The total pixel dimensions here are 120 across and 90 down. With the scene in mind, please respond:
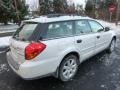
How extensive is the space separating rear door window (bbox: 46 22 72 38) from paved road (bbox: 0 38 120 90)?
3.96ft

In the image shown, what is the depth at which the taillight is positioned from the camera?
404 cm

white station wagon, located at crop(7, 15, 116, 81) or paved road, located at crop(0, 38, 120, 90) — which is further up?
white station wagon, located at crop(7, 15, 116, 81)

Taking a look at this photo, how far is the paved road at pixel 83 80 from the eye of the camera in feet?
14.8

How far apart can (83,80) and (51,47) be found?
1349mm

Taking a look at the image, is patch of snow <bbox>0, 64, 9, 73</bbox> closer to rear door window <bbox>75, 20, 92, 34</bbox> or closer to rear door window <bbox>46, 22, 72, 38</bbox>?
rear door window <bbox>46, 22, 72, 38</bbox>

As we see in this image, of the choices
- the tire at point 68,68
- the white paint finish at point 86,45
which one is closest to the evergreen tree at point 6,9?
the white paint finish at point 86,45

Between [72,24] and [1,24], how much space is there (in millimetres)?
19750

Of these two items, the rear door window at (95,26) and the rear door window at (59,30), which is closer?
the rear door window at (59,30)

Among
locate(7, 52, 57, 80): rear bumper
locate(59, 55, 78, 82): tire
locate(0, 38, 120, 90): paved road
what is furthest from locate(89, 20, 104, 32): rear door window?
locate(7, 52, 57, 80): rear bumper

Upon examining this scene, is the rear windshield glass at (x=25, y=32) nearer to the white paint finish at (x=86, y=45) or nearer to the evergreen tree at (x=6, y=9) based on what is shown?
the white paint finish at (x=86, y=45)

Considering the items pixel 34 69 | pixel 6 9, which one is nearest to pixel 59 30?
pixel 34 69

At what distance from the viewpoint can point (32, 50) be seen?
4.04m

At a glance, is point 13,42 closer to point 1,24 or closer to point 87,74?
point 87,74

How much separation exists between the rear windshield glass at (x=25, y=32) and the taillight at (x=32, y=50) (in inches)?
13.4
